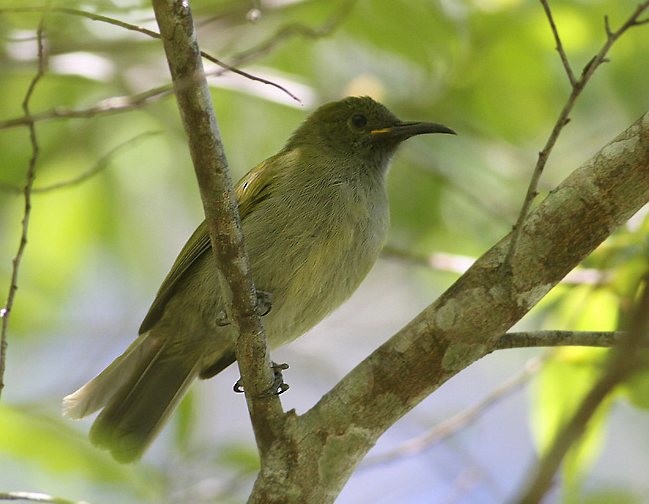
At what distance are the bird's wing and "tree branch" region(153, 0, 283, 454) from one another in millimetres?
1118

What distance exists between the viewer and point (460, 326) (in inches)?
129

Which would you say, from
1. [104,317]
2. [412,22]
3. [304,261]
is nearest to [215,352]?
[304,261]

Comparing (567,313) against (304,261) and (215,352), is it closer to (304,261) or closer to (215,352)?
(304,261)

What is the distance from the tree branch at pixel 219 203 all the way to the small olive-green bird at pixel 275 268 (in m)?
0.67

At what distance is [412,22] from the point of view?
17.7 ft

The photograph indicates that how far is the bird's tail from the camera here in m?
4.87

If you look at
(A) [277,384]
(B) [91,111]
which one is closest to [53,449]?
(A) [277,384]

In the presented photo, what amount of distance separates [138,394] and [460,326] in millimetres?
2224

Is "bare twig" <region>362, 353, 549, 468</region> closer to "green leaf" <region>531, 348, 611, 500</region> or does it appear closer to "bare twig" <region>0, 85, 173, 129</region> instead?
"green leaf" <region>531, 348, 611, 500</region>

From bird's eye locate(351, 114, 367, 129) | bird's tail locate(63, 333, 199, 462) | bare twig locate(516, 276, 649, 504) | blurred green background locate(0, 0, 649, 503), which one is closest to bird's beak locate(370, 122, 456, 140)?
bird's eye locate(351, 114, 367, 129)

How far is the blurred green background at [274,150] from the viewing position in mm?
4723

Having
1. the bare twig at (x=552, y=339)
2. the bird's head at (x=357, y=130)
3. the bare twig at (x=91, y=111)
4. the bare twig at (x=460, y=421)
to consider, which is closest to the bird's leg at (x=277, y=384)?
the bare twig at (x=552, y=339)

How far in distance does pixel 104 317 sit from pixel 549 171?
Answer: 3.65 meters

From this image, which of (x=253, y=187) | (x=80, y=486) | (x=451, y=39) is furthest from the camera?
(x=451, y=39)
